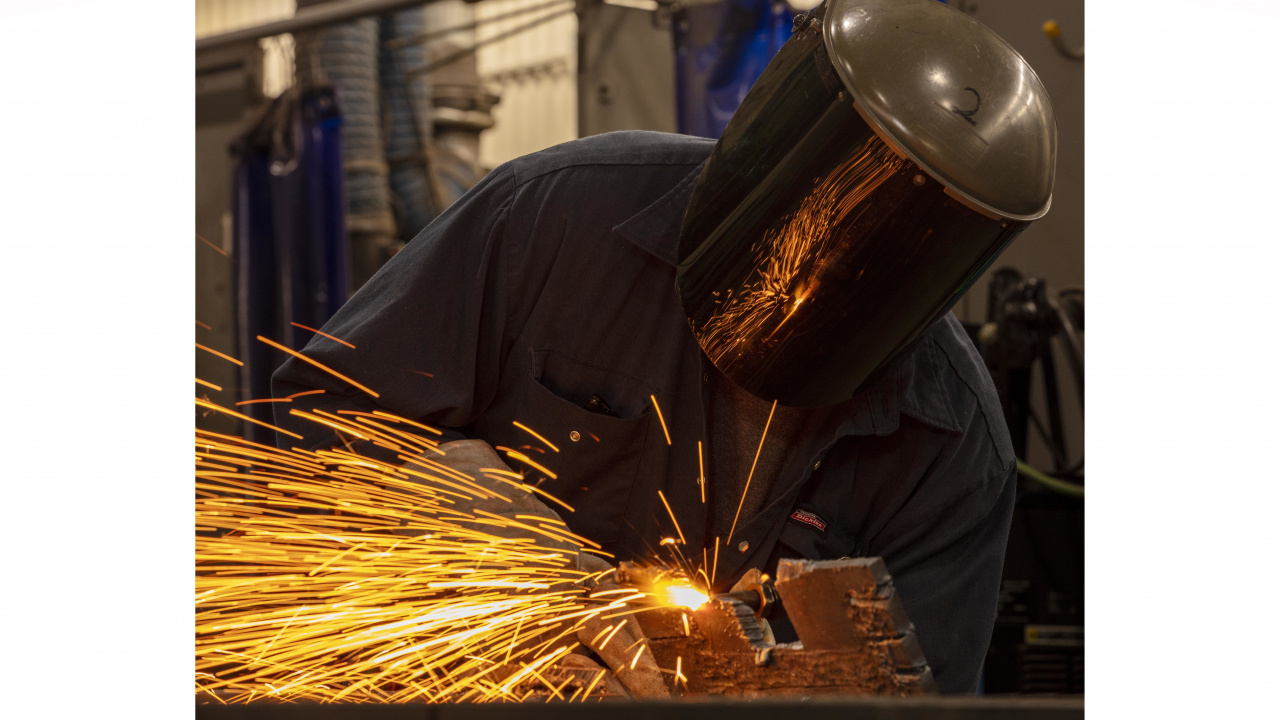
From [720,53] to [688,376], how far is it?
1.65 metres

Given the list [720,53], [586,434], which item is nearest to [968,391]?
[586,434]

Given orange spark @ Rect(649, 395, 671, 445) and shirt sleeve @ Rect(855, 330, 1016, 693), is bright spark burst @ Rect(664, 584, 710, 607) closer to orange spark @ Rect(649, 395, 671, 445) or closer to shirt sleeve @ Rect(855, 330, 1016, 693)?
orange spark @ Rect(649, 395, 671, 445)

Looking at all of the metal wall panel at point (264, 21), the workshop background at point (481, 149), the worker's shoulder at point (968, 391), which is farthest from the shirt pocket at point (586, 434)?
the metal wall panel at point (264, 21)

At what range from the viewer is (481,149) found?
164 inches

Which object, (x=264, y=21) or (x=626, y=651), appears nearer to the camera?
(x=626, y=651)

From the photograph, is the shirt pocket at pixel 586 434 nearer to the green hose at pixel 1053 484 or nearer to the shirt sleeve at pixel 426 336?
the shirt sleeve at pixel 426 336

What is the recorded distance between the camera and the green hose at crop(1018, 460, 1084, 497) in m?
2.83

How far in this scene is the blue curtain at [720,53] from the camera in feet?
10.1

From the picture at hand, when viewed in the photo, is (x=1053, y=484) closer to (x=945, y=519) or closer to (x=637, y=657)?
(x=945, y=519)
